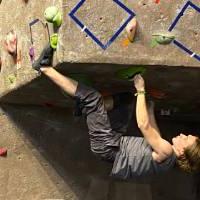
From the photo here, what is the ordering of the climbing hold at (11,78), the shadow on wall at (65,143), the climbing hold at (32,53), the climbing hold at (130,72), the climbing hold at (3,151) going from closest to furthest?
1. the climbing hold at (130,72)
2. the climbing hold at (32,53)
3. the climbing hold at (11,78)
4. the climbing hold at (3,151)
5. the shadow on wall at (65,143)

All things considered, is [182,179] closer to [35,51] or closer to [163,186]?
[163,186]

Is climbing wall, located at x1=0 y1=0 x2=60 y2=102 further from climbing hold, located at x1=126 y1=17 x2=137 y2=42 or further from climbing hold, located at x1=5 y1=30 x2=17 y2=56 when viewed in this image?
climbing hold, located at x1=126 y1=17 x2=137 y2=42

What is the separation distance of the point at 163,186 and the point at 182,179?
256mm

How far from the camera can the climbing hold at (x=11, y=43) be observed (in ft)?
16.0

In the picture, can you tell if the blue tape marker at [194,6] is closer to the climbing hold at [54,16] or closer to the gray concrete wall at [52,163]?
the climbing hold at [54,16]

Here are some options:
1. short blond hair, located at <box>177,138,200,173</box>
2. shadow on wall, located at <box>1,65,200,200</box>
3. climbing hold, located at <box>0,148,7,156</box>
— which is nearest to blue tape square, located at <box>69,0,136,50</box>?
short blond hair, located at <box>177,138,200,173</box>

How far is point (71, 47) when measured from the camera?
12.3ft

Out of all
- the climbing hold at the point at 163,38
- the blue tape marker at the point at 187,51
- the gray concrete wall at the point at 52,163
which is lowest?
the gray concrete wall at the point at 52,163

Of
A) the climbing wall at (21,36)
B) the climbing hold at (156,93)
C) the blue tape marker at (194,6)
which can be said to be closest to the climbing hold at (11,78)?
the climbing wall at (21,36)

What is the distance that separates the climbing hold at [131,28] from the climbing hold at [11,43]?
1327mm

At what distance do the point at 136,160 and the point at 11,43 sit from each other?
150 centimetres

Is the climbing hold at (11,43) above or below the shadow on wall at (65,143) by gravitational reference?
above

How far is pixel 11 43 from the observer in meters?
4.91

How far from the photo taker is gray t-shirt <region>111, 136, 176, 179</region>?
4219mm
